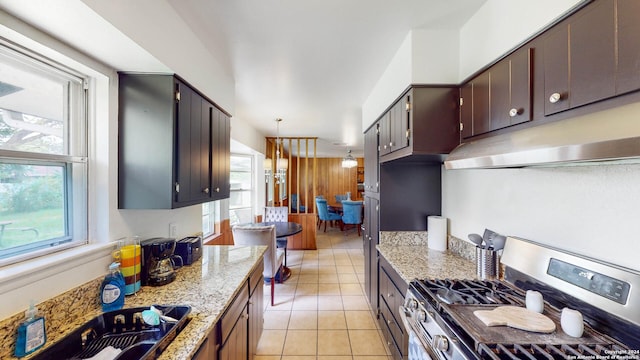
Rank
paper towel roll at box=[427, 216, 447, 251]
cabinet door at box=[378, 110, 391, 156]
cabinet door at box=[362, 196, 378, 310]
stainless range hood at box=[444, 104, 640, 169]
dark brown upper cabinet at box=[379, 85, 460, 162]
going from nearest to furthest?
1. stainless range hood at box=[444, 104, 640, 169]
2. dark brown upper cabinet at box=[379, 85, 460, 162]
3. paper towel roll at box=[427, 216, 447, 251]
4. cabinet door at box=[378, 110, 391, 156]
5. cabinet door at box=[362, 196, 378, 310]

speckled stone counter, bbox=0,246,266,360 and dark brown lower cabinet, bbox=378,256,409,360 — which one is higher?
speckled stone counter, bbox=0,246,266,360

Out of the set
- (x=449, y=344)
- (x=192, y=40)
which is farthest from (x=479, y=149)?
(x=192, y=40)

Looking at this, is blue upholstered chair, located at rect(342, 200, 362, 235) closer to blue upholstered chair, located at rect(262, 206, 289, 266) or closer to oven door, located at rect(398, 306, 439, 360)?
blue upholstered chair, located at rect(262, 206, 289, 266)

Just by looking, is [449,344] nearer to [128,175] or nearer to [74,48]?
[128,175]

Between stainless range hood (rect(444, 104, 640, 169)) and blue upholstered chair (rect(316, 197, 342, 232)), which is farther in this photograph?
blue upholstered chair (rect(316, 197, 342, 232))

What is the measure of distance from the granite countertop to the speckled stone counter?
42.1 inches

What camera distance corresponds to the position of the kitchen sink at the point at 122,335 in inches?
34.9

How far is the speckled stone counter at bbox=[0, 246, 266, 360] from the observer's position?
879 millimetres

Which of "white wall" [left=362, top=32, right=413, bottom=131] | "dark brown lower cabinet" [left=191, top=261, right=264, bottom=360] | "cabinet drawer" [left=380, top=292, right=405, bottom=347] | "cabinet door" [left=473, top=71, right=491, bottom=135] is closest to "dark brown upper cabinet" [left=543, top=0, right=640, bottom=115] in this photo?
"cabinet door" [left=473, top=71, right=491, bottom=135]

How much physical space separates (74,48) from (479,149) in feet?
6.85

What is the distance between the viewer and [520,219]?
139cm

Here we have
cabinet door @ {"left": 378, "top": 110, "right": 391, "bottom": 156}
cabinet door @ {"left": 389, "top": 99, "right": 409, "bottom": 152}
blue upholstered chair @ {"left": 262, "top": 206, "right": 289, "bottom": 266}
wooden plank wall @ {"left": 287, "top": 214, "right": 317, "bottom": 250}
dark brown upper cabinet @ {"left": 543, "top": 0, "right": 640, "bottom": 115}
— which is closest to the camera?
dark brown upper cabinet @ {"left": 543, "top": 0, "right": 640, "bottom": 115}

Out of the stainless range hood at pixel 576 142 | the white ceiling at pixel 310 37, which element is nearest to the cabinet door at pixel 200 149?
the white ceiling at pixel 310 37

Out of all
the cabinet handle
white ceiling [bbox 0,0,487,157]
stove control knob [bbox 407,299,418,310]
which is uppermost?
white ceiling [bbox 0,0,487,157]
